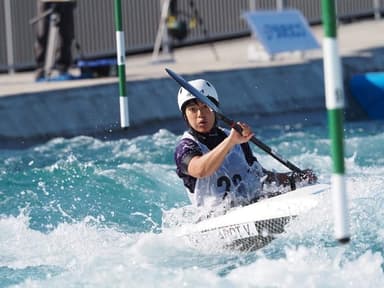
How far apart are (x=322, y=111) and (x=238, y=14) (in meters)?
4.40

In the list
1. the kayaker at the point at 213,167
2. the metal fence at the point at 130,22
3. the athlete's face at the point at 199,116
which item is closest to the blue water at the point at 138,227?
the kayaker at the point at 213,167

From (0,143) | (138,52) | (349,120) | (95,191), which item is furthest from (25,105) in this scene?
(138,52)

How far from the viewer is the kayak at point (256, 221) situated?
29.0ft

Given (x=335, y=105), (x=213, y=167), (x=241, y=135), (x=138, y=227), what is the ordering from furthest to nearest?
(x=138, y=227)
(x=213, y=167)
(x=241, y=135)
(x=335, y=105)

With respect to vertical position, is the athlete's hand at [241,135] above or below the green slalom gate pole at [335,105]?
below

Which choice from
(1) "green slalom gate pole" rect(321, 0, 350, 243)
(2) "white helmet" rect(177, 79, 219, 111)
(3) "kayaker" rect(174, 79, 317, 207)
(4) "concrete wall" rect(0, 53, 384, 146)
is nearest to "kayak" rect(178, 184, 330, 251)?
(3) "kayaker" rect(174, 79, 317, 207)

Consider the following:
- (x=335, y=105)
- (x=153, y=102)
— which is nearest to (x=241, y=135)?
(x=335, y=105)

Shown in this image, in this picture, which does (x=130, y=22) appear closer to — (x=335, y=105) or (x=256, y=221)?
(x=256, y=221)

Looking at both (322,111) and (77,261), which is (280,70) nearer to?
(322,111)

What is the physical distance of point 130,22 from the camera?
1958 cm

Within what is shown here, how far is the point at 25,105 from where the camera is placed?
1468 cm

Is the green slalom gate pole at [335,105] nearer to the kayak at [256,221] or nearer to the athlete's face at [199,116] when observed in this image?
the kayak at [256,221]

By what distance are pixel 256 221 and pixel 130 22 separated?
431 inches

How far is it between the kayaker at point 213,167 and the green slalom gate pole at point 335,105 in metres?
2.11
